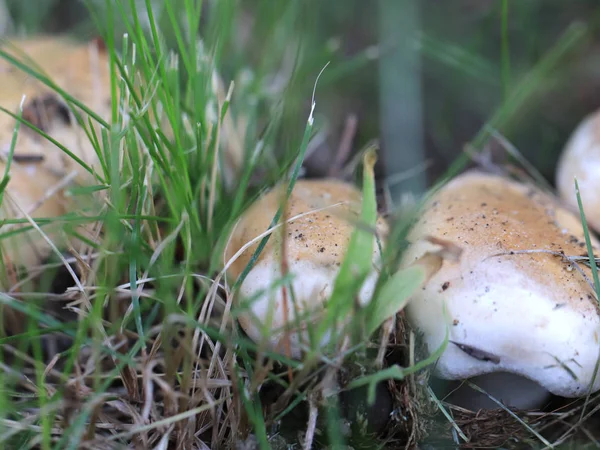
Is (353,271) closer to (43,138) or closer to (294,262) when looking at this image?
(294,262)

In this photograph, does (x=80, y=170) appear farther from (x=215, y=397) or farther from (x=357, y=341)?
(x=357, y=341)

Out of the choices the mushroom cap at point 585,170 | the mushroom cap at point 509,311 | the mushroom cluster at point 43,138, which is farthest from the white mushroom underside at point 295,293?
the mushroom cap at point 585,170

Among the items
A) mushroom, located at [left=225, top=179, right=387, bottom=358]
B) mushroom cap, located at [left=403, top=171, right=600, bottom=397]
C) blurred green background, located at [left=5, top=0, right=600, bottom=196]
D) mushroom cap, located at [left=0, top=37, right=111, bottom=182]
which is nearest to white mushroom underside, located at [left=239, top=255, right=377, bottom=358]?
mushroom, located at [left=225, top=179, right=387, bottom=358]

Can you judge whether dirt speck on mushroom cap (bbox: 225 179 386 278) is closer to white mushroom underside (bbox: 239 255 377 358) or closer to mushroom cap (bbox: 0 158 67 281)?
white mushroom underside (bbox: 239 255 377 358)

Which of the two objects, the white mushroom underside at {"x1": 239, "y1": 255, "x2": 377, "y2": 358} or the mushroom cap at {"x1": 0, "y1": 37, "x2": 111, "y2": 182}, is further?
the mushroom cap at {"x1": 0, "y1": 37, "x2": 111, "y2": 182}

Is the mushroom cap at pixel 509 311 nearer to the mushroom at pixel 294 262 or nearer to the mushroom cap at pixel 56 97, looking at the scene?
the mushroom at pixel 294 262

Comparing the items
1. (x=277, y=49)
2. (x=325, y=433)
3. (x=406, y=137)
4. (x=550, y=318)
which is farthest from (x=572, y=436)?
(x=277, y=49)

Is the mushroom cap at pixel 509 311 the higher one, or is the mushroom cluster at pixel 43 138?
the mushroom cluster at pixel 43 138

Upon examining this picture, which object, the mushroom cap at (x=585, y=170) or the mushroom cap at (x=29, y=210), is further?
the mushroom cap at (x=585, y=170)
